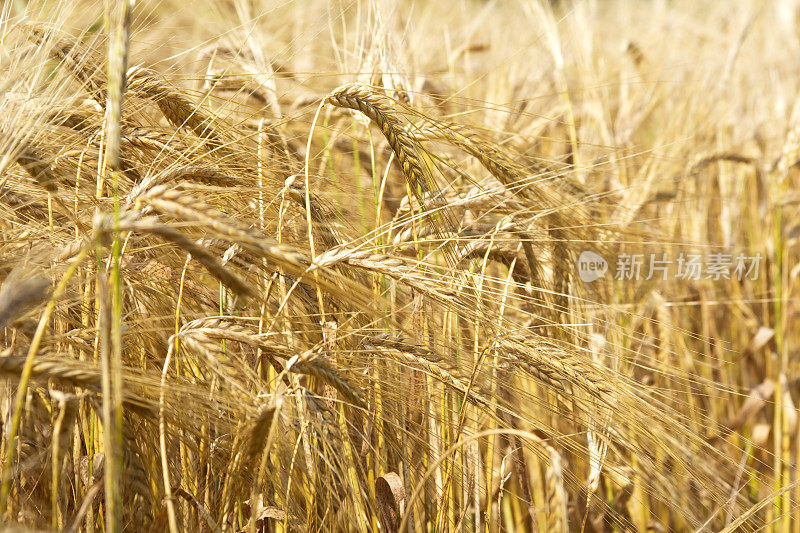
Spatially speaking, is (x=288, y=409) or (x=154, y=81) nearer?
(x=288, y=409)

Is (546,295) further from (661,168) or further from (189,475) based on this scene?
(661,168)

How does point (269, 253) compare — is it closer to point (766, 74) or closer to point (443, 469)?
point (443, 469)

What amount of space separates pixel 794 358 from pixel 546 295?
1315mm

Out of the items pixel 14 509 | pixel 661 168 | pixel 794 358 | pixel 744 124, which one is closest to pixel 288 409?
pixel 14 509

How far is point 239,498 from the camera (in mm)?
839

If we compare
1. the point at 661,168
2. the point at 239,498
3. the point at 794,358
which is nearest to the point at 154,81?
the point at 239,498

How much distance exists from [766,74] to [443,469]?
2988 mm

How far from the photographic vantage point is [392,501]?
3.42 feet

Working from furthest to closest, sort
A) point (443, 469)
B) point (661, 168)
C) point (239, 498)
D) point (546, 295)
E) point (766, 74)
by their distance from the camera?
point (766, 74)
point (661, 168)
point (546, 295)
point (443, 469)
point (239, 498)

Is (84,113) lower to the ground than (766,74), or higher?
lower

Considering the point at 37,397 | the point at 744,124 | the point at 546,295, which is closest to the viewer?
the point at 37,397

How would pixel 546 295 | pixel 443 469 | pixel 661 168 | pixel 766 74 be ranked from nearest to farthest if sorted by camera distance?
1. pixel 443 469
2. pixel 546 295
3. pixel 661 168
4. pixel 766 74

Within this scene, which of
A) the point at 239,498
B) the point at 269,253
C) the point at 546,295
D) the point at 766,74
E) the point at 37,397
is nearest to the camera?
the point at 269,253

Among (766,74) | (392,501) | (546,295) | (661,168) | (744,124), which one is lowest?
(392,501)
